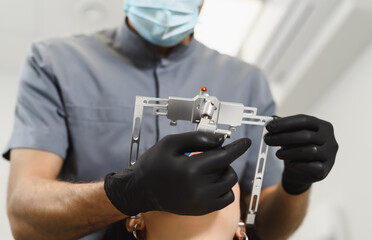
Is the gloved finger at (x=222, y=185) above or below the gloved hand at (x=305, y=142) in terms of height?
below

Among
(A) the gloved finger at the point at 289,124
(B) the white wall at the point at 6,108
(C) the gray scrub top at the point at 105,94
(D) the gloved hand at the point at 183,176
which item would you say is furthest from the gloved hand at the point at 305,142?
(B) the white wall at the point at 6,108

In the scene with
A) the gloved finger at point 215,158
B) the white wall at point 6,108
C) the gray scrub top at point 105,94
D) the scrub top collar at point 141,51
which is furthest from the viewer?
the white wall at point 6,108

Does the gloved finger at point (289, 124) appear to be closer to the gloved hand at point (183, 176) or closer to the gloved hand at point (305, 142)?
the gloved hand at point (305, 142)

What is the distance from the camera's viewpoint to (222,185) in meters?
0.59

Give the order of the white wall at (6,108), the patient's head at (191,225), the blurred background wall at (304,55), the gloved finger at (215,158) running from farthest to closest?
the white wall at (6,108) → the blurred background wall at (304,55) → the patient's head at (191,225) → the gloved finger at (215,158)

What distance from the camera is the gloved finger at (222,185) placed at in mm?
576

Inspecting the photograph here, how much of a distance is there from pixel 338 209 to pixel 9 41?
226 centimetres

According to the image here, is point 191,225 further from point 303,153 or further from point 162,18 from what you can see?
point 162,18

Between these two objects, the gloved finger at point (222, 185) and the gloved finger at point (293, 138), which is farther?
the gloved finger at point (293, 138)

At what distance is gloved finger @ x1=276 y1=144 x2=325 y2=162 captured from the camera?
698 mm

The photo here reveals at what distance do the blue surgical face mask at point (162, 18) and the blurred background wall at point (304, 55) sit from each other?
648 millimetres

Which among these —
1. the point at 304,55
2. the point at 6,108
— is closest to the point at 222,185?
the point at 304,55

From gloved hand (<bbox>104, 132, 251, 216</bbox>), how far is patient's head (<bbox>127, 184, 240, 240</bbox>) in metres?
0.08

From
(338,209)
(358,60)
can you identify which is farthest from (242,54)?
(338,209)
